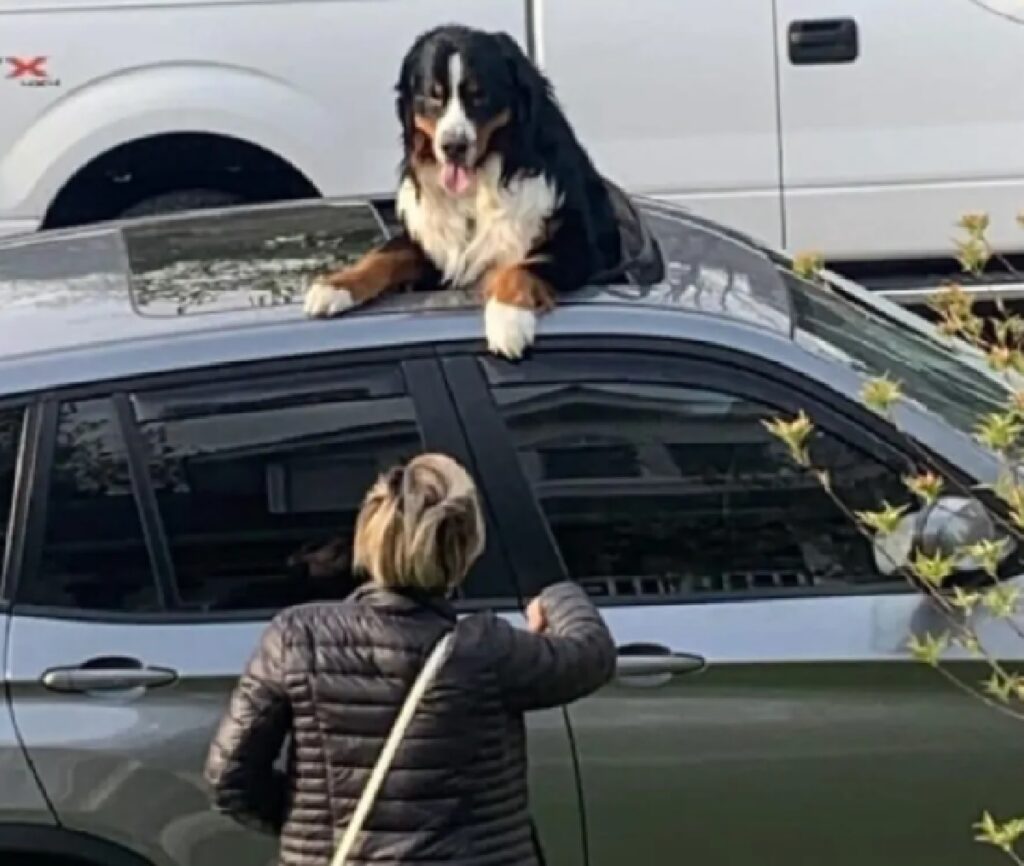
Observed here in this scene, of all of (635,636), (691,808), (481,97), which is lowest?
(691,808)

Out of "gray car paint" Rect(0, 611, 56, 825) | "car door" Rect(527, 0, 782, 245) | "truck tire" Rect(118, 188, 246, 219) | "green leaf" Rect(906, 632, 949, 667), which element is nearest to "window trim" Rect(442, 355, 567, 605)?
"green leaf" Rect(906, 632, 949, 667)

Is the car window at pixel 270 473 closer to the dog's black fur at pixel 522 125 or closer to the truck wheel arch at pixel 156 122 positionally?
the dog's black fur at pixel 522 125

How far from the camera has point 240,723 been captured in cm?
329

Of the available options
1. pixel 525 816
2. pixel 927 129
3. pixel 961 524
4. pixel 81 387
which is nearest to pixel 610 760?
pixel 525 816

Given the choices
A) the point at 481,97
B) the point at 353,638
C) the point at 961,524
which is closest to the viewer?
the point at 353,638

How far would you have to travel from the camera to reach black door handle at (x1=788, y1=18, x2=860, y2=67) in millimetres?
7719

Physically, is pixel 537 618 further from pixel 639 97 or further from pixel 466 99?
pixel 639 97

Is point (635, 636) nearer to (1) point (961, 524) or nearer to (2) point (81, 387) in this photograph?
(1) point (961, 524)

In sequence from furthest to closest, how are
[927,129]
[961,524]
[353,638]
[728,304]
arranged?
1. [927,129]
2. [728,304]
3. [961,524]
4. [353,638]

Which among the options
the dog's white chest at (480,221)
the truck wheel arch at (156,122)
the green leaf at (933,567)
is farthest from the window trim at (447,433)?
the truck wheel arch at (156,122)

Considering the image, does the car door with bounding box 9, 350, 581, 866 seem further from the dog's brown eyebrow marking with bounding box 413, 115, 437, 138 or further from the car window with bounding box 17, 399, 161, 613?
the dog's brown eyebrow marking with bounding box 413, 115, 437, 138

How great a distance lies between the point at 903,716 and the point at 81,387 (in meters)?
1.52

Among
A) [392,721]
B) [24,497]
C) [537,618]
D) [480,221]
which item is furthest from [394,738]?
[480,221]

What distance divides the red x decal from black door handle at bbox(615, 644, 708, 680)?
4.65 metres
